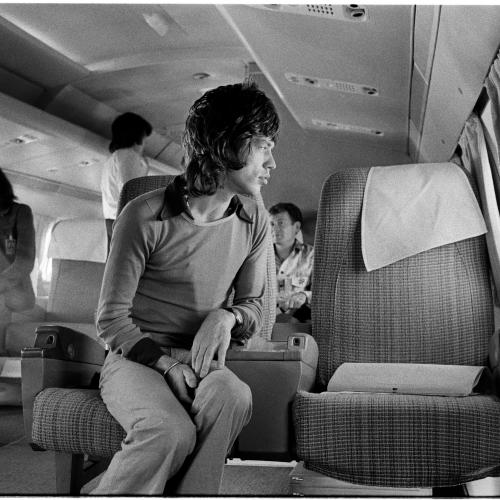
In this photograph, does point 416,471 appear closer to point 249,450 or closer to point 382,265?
point 249,450

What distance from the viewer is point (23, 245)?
2502mm

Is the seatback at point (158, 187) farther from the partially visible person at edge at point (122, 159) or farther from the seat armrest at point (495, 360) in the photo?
the partially visible person at edge at point (122, 159)

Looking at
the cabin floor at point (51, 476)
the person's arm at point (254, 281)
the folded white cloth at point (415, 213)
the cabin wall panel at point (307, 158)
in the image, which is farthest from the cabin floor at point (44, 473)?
the cabin wall panel at point (307, 158)

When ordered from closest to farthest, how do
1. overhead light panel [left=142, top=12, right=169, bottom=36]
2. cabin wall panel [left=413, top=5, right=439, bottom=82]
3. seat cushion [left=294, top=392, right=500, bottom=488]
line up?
seat cushion [left=294, top=392, right=500, bottom=488] < cabin wall panel [left=413, top=5, right=439, bottom=82] < overhead light panel [left=142, top=12, right=169, bottom=36]

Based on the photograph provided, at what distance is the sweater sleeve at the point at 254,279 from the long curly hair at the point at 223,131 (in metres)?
0.18

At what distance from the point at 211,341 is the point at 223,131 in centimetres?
48

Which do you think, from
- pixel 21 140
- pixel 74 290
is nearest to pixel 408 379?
pixel 74 290

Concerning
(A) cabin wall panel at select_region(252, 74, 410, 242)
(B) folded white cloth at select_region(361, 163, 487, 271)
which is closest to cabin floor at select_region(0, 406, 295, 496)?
(B) folded white cloth at select_region(361, 163, 487, 271)

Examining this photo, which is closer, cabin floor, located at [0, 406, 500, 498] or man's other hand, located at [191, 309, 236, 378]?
man's other hand, located at [191, 309, 236, 378]

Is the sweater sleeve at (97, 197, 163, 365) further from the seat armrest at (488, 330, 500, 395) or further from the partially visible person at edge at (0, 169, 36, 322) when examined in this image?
the partially visible person at edge at (0, 169, 36, 322)

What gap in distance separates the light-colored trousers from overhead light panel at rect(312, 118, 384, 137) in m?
3.91

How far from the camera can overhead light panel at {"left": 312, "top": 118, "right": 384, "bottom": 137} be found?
4.94 m

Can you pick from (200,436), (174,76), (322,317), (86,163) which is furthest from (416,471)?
(86,163)

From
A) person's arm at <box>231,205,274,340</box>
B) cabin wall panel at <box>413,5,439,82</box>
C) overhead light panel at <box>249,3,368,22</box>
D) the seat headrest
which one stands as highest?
overhead light panel at <box>249,3,368,22</box>
